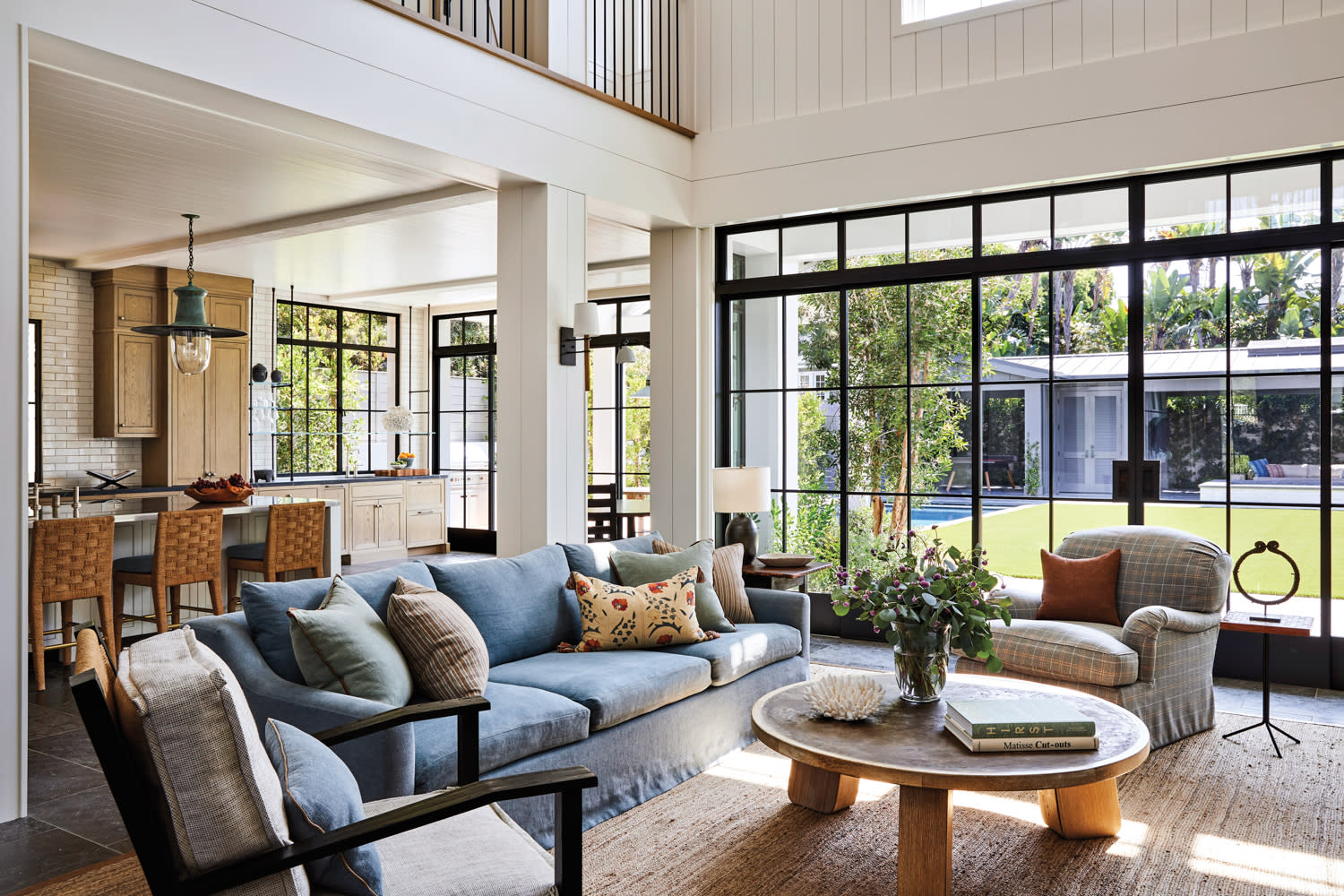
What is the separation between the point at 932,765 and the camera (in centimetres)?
259

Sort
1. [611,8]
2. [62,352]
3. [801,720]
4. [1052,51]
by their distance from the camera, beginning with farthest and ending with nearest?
1. [62,352]
2. [611,8]
3. [1052,51]
4. [801,720]

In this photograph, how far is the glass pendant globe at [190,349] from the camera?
6.31 metres

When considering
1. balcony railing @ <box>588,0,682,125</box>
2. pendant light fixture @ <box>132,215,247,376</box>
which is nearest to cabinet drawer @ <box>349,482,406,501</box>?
pendant light fixture @ <box>132,215,247,376</box>

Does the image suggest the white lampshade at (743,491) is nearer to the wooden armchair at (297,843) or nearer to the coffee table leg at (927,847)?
the coffee table leg at (927,847)

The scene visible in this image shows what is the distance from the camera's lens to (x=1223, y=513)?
5.00 meters

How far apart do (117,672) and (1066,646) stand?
354cm

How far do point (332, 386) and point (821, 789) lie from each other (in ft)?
27.9

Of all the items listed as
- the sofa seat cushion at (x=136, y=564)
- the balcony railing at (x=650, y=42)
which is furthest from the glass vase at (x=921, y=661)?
the sofa seat cushion at (x=136, y=564)

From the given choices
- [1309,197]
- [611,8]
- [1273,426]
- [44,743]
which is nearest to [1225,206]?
[1309,197]

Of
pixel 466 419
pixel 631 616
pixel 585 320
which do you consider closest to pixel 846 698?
pixel 631 616

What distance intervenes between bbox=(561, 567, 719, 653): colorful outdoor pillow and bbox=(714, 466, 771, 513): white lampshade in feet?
4.26

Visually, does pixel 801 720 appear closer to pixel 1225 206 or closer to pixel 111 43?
pixel 111 43

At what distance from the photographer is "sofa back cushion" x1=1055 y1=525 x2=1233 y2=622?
4.22m

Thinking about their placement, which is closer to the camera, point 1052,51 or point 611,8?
point 1052,51
